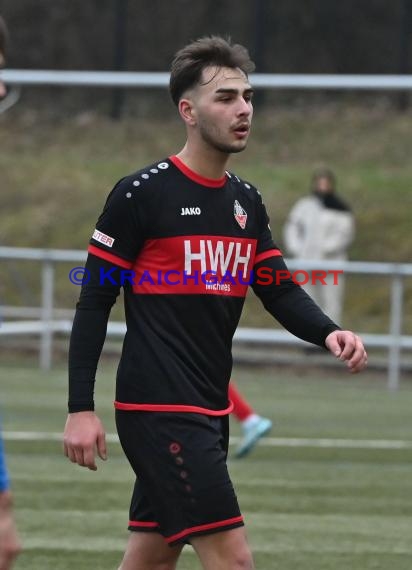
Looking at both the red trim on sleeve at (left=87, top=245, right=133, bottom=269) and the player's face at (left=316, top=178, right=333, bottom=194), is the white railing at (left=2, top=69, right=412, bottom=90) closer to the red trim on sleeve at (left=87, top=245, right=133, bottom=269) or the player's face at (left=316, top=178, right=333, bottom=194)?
the player's face at (left=316, top=178, right=333, bottom=194)

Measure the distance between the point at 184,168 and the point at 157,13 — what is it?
2050 centimetres

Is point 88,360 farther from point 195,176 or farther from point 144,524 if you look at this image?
point 195,176

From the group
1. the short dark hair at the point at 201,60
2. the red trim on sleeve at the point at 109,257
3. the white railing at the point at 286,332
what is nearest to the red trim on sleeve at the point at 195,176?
the short dark hair at the point at 201,60

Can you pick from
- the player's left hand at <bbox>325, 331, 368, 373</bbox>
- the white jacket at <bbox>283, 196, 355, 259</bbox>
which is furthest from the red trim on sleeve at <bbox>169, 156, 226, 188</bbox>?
the white jacket at <bbox>283, 196, 355, 259</bbox>

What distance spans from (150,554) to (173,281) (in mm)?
865

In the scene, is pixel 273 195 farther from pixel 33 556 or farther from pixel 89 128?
pixel 33 556

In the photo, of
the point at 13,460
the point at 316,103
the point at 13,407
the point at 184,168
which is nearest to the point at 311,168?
the point at 316,103

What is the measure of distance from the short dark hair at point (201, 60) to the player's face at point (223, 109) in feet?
0.08

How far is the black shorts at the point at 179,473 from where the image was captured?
4.84m

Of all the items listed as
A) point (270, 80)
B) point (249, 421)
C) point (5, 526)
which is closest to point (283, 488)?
point (249, 421)

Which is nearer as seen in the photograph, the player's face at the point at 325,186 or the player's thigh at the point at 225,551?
the player's thigh at the point at 225,551

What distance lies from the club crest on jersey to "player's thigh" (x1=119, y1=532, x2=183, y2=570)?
1.04 meters

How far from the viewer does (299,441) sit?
37.4 ft

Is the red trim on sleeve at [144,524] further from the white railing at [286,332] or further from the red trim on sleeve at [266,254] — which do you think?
the white railing at [286,332]
